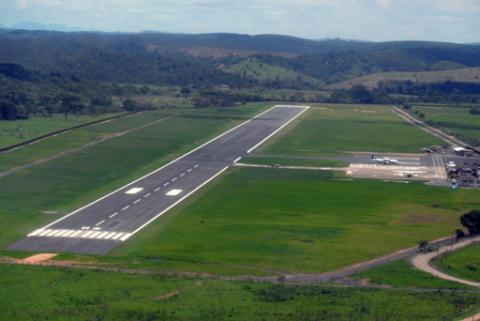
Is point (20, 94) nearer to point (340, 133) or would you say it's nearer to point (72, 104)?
point (72, 104)

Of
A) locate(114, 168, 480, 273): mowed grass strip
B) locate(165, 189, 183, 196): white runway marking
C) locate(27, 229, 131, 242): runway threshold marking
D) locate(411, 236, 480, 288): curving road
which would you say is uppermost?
locate(411, 236, 480, 288): curving road

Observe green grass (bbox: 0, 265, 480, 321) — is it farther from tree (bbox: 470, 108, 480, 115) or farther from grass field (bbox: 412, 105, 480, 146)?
tree (bbox: 470, 108, 480, 115)

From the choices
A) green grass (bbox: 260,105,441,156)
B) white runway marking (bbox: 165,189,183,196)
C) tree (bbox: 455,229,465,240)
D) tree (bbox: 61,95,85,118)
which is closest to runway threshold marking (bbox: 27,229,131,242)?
white runway marking (bbox: 165,189,183,196)

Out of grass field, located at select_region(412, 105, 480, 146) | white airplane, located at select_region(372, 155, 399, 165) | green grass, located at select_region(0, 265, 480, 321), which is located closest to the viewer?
green grass, located at select_region(0, 265, 480, 321)

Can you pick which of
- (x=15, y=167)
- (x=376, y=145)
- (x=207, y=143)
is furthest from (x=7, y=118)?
(x=376, y=145)

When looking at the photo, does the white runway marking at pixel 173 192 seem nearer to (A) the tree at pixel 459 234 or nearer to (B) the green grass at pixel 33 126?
(A) the tree at pixel 459 234

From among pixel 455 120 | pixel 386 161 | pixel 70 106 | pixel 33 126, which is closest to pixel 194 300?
pixel 386 161

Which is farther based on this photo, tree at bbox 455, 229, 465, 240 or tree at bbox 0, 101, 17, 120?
tree at bbox 0, 101, 17, 120
